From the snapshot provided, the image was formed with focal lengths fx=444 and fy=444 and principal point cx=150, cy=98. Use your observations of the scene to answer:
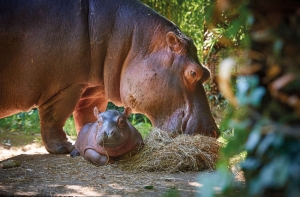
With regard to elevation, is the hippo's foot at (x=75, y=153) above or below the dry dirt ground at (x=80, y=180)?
above

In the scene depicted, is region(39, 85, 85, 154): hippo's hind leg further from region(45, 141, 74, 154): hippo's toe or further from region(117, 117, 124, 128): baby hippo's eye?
region(117, 117, 124, 128): baby hippo's eye

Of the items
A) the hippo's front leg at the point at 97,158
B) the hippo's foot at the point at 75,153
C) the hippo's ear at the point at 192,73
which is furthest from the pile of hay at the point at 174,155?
the hippo's foot at the point at 75,153

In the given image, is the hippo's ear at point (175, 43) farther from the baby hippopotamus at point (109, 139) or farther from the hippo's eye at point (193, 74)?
the baby hippopotamus at point (109, 139)

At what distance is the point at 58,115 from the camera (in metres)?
5.27

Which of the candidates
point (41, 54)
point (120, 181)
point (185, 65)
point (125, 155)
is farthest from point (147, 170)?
point (41, 54)

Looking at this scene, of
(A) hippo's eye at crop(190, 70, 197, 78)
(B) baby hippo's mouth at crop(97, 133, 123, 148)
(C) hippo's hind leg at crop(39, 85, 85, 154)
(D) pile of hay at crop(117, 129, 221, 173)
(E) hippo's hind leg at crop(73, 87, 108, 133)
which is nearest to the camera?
(B) baby hippo's mouth at crop(97, 133, 123, 148)

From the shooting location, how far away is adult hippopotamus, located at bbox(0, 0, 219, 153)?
491cm

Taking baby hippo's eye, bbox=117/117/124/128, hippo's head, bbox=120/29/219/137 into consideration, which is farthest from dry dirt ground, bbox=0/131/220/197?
hippo's head, bbox=120/29/219/137

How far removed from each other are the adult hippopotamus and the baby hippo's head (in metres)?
0.66

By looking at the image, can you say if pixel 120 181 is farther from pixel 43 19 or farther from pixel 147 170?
pixel 43 19

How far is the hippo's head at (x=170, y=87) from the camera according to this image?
193 inches

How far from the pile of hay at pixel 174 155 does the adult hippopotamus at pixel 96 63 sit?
248 millimetres

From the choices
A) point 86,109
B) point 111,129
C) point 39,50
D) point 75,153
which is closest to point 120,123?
point 111,129

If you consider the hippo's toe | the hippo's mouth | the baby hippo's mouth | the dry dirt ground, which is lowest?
the dry dirt ground
